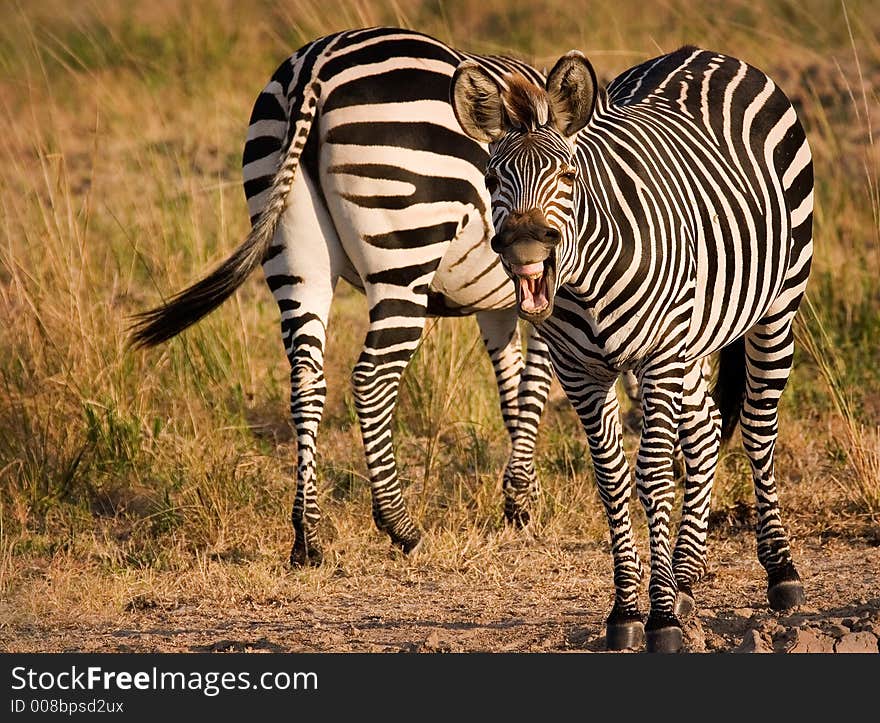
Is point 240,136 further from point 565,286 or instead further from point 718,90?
point 565,286

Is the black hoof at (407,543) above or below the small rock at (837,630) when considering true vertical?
above

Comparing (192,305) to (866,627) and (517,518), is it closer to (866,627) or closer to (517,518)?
(517,518)

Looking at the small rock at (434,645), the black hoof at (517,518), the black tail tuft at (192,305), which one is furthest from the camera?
the black hoof at (517,518)

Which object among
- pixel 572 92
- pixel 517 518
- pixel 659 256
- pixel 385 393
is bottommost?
pixel 517 518

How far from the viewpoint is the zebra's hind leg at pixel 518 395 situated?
20.9ft

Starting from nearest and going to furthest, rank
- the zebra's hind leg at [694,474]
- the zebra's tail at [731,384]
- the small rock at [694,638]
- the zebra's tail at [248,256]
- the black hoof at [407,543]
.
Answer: the small rock at [694,638] < the zebra's hind leg at [694,474] < the zebra's tail at [731,384] < the zebra's tail at [248,256] < the black hoof at [407,543]

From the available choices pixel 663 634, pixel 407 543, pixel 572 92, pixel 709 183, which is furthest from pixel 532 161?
pixel 407 543

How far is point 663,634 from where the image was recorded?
435 centimetres

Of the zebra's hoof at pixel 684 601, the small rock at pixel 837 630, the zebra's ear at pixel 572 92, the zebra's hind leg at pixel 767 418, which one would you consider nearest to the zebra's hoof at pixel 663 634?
the zebra's hoof at pixel 684 601

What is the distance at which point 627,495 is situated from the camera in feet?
14.9

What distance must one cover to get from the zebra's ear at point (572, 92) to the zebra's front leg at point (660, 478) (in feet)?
2.70

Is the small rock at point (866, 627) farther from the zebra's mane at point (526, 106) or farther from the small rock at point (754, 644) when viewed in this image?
the zebra's mane at point (526, 106)

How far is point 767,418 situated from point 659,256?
129 centimetres

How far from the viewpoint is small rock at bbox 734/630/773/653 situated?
4234mm
